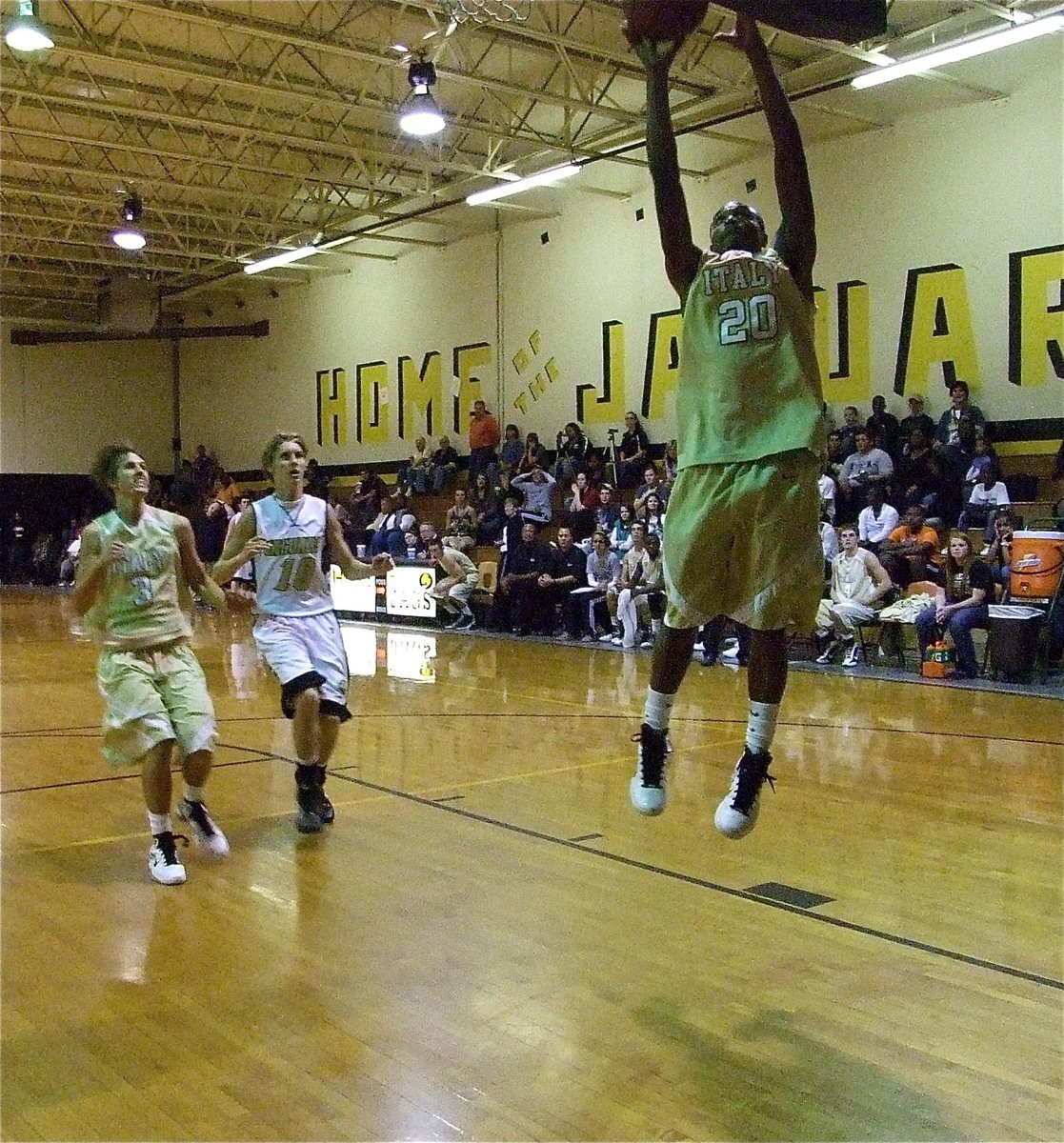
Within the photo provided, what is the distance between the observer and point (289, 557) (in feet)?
17.6

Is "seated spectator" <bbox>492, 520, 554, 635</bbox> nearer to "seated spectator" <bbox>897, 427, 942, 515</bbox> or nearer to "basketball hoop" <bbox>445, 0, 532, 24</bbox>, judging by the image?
"seated spectator" <bbox>897, 427, 942, 515</bbox>

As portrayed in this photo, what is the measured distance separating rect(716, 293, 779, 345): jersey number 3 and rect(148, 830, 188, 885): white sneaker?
289 cm

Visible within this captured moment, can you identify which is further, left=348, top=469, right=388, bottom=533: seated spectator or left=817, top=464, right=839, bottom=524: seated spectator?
left=348, top=469, right=388, bottom=533: seated spectator

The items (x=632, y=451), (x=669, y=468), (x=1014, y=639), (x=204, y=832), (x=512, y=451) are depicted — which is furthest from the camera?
(x=512, y=451)

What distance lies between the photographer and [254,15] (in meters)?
13.0

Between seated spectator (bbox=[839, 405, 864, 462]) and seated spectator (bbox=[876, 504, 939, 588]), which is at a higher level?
seated spectator (bbox=[839, 405, 864, 462])

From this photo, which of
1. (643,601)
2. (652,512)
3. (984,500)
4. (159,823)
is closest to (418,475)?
(652,512)

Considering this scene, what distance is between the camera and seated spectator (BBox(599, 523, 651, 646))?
12883 millimetres

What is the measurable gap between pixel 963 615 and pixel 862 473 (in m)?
3.41

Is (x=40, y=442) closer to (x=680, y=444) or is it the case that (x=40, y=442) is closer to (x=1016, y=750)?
(x=1016, y=750)

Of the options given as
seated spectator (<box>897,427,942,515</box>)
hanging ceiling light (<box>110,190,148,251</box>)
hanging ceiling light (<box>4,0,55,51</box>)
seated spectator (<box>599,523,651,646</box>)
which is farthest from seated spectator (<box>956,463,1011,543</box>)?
hanging ceiling light (<box>110,190,148,251</box>)

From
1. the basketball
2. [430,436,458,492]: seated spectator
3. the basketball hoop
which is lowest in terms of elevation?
[430,436,458,492]: seated spectator

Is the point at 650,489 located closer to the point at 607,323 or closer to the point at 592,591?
the point at 592,591

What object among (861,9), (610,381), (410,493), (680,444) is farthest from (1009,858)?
(410,493)
